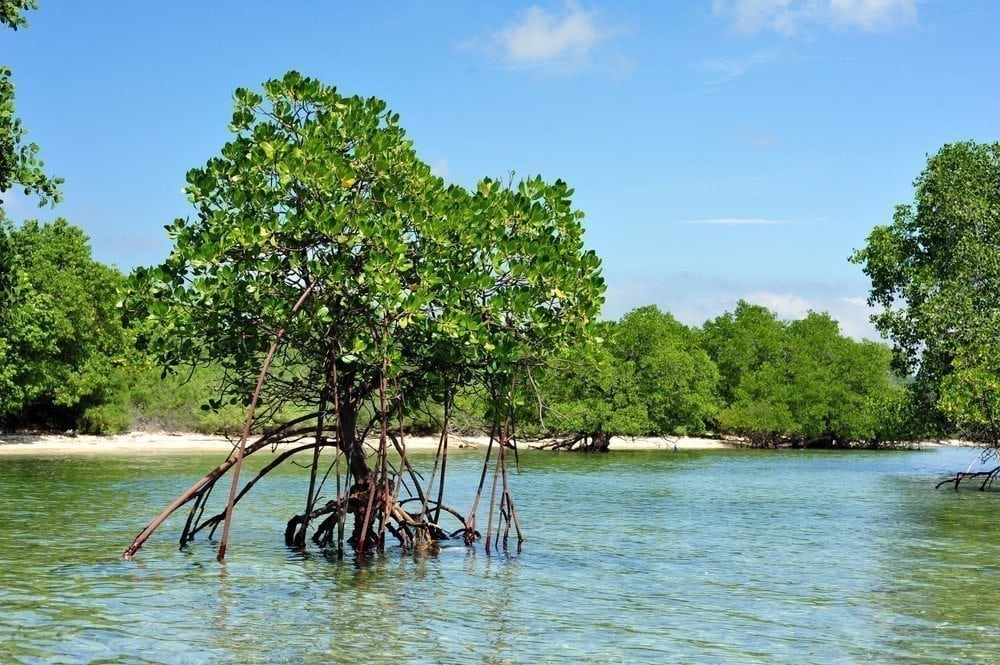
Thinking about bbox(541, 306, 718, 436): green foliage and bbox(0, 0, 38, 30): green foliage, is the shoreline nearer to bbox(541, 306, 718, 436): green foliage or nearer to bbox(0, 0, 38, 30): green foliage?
bbox(541, 306, 718, 436): green foliage

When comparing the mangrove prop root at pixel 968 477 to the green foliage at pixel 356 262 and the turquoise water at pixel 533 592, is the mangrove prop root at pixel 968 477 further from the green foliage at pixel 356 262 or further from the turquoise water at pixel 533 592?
the green foliage at pixel 356 262

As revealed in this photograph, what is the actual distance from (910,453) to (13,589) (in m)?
84.9

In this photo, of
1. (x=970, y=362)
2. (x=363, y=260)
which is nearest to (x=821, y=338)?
(x=970, y=362)

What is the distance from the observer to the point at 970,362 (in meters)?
40.8

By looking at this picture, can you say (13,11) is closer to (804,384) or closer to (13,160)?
(13,160)

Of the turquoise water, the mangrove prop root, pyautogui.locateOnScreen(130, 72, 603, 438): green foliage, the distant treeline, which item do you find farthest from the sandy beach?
pyautogui.locateOnScreen(130, 72, 603, 438): green foliage

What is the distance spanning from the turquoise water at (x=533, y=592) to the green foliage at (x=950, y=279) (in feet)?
30.6

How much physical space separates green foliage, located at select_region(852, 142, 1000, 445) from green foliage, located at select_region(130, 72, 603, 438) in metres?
26.5

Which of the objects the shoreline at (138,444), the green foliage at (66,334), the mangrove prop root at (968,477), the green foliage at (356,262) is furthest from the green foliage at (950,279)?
the green foliage at (66,334)

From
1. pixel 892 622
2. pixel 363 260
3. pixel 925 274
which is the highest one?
pixel 925 274

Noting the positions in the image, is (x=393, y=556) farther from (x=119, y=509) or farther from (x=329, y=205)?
(x=119, y=509)

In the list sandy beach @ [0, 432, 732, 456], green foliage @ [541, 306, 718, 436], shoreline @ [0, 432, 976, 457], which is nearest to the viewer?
sandy beach @ [0, 432, 732, 456]

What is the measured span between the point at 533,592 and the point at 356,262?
19.8ft

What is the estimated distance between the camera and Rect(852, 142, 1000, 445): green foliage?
40594mm
